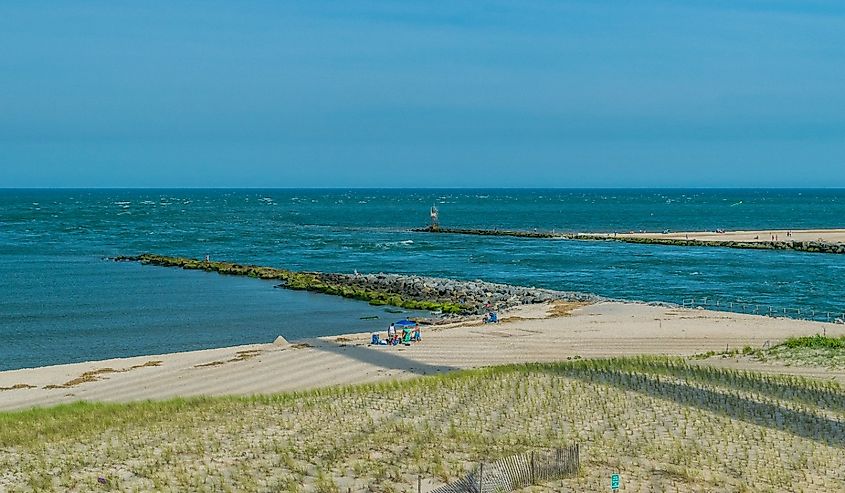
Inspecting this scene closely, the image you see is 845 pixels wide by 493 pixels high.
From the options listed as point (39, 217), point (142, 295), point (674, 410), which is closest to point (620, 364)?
point (674, 410)

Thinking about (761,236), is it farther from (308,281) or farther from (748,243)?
(308,281)

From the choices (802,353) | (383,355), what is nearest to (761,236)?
(802,353)

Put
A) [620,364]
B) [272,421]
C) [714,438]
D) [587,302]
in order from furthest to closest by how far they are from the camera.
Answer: [587,302], [620,364], [272,421], [714,438]

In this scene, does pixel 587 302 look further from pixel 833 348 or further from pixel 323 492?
pixel 323 492

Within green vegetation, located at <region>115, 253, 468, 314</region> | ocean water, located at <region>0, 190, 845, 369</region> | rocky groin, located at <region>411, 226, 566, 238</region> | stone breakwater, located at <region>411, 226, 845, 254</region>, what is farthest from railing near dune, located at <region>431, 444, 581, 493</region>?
rocky groin, located at <region>411, 226, 566, 238</region>

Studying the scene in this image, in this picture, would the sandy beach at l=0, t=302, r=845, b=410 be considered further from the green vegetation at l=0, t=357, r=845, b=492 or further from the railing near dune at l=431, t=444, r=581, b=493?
the railing near dune at l=431, t=444, r=581, b=493
